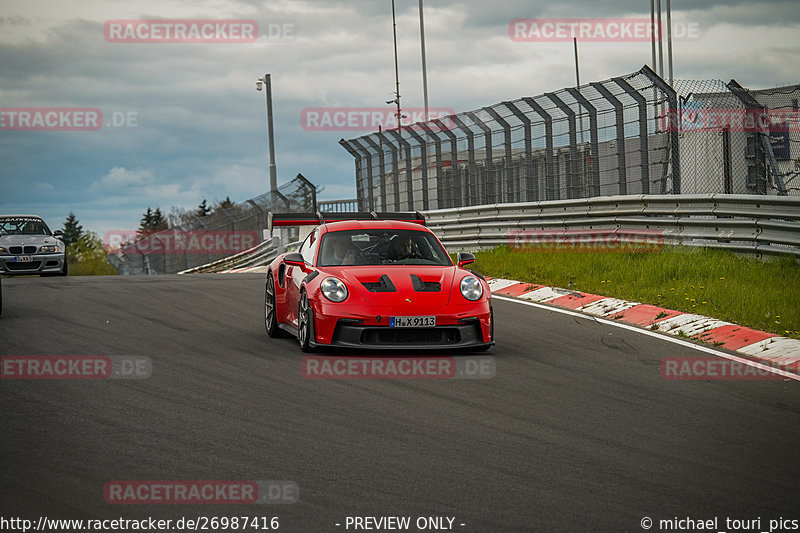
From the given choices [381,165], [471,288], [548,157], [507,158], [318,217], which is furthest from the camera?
[381,165]

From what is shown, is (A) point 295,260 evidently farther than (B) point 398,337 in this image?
Yes

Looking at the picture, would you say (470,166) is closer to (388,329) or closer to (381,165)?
(381,165)

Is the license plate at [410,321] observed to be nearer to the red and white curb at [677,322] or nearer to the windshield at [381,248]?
the windshield at [381,248]

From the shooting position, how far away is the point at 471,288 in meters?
9.29

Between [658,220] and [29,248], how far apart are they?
13.4 metres

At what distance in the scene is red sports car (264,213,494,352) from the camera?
8.84 meters

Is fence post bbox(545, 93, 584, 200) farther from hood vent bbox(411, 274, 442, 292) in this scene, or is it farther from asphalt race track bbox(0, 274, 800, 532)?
hood vent bbox(411, 274, 442, 292)

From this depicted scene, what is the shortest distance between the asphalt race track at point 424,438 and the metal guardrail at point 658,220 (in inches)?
182

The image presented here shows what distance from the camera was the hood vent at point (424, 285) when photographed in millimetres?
9074

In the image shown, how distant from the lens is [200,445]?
5.68 metres

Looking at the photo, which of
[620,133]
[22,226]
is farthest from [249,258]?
[620,133]

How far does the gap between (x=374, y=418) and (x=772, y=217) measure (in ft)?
28.7

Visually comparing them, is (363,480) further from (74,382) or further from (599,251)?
(599,251)

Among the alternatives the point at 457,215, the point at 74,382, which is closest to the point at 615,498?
the point at 74,382
